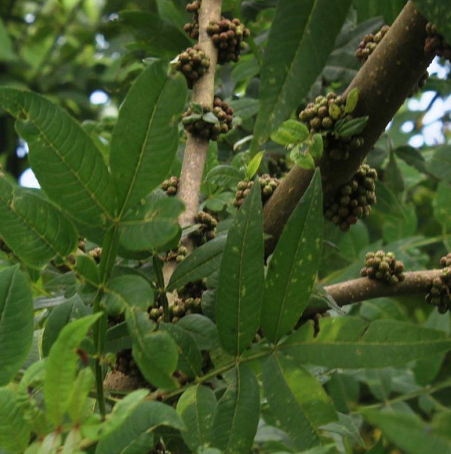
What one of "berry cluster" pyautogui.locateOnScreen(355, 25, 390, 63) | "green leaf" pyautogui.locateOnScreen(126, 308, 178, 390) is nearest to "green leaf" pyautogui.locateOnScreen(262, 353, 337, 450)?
"green leaf" pyautogui.locateOnScreen(126, 308, 178, 390)

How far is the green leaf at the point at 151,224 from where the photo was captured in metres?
0.72

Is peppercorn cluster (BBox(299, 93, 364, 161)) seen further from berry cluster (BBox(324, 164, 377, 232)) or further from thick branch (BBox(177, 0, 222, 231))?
thick branch (BBox(177, 0, 222, 231))

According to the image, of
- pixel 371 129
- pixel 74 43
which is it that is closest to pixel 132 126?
pixel 371 129

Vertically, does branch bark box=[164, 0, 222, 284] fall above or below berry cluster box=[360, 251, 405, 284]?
above

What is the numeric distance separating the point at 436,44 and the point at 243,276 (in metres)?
0.29

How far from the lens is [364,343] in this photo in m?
0.74

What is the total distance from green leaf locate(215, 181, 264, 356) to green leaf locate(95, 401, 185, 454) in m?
0.14

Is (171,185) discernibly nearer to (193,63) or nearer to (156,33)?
(193,63)

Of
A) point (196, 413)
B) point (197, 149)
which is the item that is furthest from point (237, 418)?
point (197, 149)

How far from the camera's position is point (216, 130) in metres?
1.15

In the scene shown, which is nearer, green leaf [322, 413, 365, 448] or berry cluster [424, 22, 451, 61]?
berry cluster [424, 22, 451, 61]

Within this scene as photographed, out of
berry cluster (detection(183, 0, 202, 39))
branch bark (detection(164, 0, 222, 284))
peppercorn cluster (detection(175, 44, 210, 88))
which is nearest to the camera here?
branch bark (detection(164, 0, 222, 284))

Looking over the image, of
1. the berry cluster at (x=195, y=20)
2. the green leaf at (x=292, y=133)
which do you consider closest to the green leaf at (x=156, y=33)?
the berry cluster at (x=195, y=20)

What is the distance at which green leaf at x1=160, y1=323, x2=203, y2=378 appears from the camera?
798 millimetres
